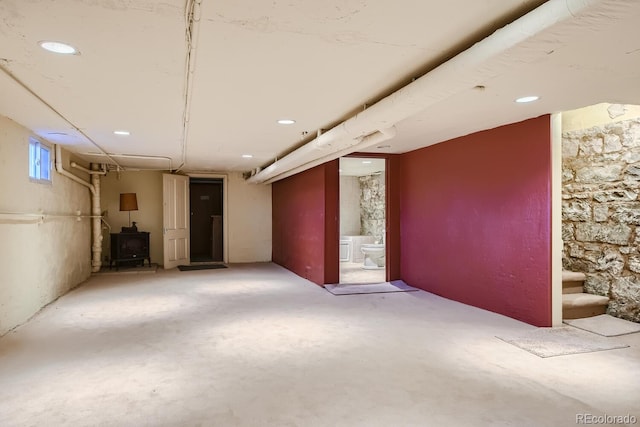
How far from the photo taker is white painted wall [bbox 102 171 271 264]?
314 inches

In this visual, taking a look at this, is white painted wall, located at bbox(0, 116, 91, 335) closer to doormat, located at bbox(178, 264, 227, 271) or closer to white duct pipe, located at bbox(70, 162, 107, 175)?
white duct pipe, located at bbox(70, 162, 107, 175)

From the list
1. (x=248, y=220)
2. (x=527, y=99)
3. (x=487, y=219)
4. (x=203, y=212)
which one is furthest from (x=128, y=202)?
(x=527, y=99)

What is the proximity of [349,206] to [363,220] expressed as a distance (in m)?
0.48

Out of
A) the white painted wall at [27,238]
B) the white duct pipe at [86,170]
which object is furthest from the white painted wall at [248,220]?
the white painted wall at [27,238]

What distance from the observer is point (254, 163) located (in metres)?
7.23

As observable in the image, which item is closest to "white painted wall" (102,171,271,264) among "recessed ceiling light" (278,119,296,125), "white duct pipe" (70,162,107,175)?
"white duct pipe" (70,162,107,175)

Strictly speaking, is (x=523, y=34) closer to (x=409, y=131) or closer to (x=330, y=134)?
(x=330, y=134)

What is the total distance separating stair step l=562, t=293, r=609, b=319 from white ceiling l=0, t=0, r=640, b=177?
1823mm

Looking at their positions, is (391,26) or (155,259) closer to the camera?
(391,26)

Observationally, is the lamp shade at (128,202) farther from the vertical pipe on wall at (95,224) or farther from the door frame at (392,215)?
the door frame at (392,215)

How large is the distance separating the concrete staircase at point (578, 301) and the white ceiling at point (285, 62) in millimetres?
1777

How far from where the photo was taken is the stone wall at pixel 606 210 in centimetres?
370

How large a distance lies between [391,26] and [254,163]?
5.50 metres

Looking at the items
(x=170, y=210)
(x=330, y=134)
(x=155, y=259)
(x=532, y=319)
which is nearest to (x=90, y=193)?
(x=170, y=210)
